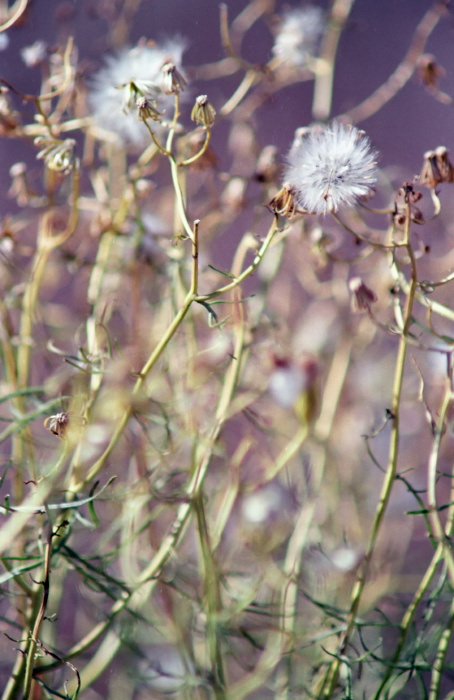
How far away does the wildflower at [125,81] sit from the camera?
33 cm

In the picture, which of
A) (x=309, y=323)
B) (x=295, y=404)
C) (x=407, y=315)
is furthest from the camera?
(x=309, y=323)

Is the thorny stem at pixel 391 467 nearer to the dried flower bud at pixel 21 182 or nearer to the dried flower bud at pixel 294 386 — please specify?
the dried flower bud at pixel 294 386

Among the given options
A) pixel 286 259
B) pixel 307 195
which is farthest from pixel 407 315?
pixel 286 259

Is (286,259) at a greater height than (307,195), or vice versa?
(286,259)

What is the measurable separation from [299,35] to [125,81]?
4.6 inches

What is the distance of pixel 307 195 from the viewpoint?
254 millimetres

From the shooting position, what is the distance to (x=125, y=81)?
1.08 ft

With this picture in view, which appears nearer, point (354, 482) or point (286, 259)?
point (354, 482)

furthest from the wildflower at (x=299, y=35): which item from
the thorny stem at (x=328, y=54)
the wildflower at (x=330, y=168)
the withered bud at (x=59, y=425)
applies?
the withered bud at (x=59, y=425)

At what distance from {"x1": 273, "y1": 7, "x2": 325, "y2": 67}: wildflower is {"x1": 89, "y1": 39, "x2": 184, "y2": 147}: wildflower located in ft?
0.20

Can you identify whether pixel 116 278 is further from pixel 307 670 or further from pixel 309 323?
pixel 307 670

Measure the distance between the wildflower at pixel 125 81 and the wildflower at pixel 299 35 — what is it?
0.06 meters

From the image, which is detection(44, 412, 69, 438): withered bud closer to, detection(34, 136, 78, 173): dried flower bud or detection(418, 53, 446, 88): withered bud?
detection(34, 136, 78, 173): dried flower bud

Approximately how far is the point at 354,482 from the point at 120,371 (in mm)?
194
